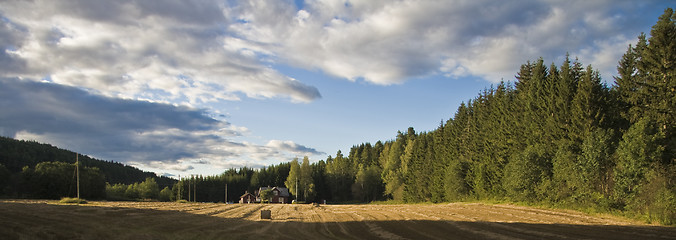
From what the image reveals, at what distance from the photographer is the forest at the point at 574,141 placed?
28922 mm

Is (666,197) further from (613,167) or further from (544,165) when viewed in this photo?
(544,165)

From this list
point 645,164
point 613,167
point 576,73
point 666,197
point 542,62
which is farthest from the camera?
point 542,62

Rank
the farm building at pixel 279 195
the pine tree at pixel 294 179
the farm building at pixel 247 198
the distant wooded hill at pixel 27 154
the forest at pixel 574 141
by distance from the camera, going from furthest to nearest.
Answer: the farm building at pixel 247 198 → the distant wooded hill at pixel 27 154 → the farm building at pixel 279 195 → the pine tree at pixel 294 179 → the forest at pixel 574 141

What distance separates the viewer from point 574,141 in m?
38.4

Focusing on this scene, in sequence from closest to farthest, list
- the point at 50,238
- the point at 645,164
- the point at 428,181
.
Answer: the point at 50,238
the point at 645,164
the point at 428,181

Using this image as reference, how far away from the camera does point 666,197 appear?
24.0 m

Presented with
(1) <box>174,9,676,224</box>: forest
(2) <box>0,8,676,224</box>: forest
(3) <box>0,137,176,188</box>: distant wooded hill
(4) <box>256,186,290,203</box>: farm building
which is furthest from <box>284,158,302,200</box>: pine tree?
(1) <box>174,9,676,224</box>: forest

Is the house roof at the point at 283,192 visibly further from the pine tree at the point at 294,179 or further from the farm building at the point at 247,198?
the farm building at the point at 247,198

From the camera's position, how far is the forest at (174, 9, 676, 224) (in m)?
28.9

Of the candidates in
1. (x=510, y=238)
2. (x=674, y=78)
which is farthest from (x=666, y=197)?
(x=510, y=238)

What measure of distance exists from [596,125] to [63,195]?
319 feet

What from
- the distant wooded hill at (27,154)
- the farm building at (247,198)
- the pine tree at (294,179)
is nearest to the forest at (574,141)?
the pine tree at (294,179)

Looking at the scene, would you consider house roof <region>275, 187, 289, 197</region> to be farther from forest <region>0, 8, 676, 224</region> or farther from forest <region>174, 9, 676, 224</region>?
forest <region>174, 9, 676, 224</region>

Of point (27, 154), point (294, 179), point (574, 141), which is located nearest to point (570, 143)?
point (574, 141)
